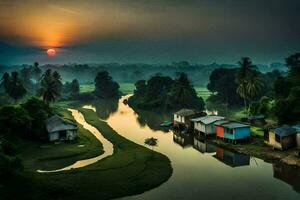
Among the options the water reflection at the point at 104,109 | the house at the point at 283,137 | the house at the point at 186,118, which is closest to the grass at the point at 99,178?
the house at the point at 283,137

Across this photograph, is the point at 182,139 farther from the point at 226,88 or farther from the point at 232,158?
the point at 226,88

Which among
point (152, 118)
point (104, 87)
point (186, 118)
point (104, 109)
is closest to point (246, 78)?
point (186, 118)

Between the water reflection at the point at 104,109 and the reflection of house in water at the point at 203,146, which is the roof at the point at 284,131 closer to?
the reflection of house in water at the point at 203,146

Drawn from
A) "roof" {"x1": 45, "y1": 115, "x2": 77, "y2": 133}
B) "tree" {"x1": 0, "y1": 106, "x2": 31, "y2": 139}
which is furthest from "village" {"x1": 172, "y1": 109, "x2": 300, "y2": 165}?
"tree" {"x1": 0, "y1": 106, "x2": 31, "y2": 139}

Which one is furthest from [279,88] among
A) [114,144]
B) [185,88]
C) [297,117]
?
[114,144]

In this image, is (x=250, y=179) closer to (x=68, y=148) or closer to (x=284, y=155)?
(x=284, y=155)

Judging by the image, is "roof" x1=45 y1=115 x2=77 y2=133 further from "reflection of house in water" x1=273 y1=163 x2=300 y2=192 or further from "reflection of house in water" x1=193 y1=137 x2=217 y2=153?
"reflection of house in water" x1=273 y1=163 x2=300 y2=192
